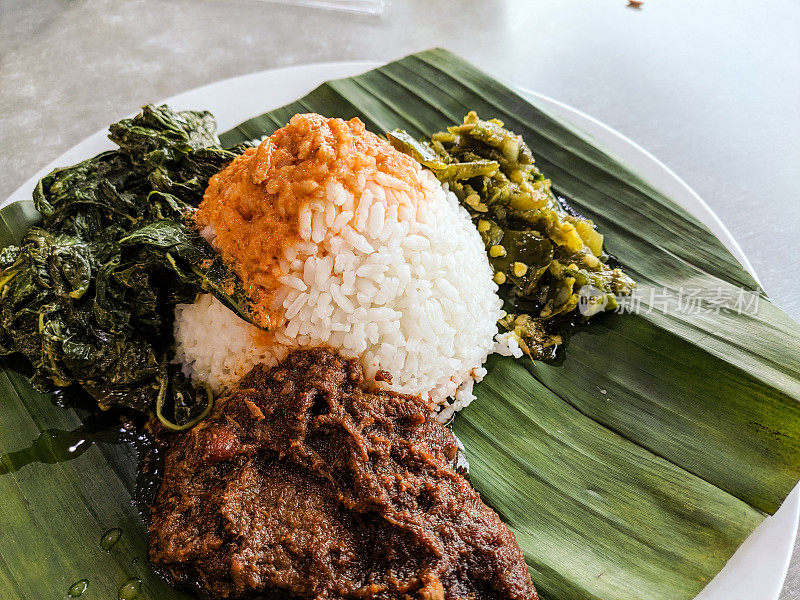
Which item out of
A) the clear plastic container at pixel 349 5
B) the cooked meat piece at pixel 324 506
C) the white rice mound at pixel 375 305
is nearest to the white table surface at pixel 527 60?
the clear plastic container at pixel 349 5

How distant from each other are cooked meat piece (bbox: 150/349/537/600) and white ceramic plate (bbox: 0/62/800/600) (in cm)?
106

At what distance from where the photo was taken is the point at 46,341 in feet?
10.5

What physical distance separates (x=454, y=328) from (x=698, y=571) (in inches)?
59.7

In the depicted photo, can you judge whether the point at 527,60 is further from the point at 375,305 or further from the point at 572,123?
the point at 375,305

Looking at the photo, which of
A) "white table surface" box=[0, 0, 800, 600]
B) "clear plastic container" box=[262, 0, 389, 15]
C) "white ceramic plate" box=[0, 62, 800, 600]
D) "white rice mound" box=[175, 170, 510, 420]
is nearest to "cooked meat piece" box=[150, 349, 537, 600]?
"white rice mound" box=[175, 170, 510, 420]

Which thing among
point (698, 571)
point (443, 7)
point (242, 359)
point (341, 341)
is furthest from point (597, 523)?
point (443, 7)

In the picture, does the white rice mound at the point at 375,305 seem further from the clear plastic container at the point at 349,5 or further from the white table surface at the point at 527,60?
the clear plastic container at the point at 349,5

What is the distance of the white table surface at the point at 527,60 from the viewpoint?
17.0ft

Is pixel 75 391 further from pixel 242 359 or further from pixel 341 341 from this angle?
pixel 341 341

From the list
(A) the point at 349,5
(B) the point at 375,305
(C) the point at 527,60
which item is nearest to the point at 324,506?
(B) the point at 375,305

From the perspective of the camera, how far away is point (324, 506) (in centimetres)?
274

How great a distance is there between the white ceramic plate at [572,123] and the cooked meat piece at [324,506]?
1056 mm

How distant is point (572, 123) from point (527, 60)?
87.5 inches

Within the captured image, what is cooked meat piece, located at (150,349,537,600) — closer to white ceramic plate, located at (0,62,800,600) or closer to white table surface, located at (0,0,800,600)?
white ceramic plate, located at (0,62,800,600)
